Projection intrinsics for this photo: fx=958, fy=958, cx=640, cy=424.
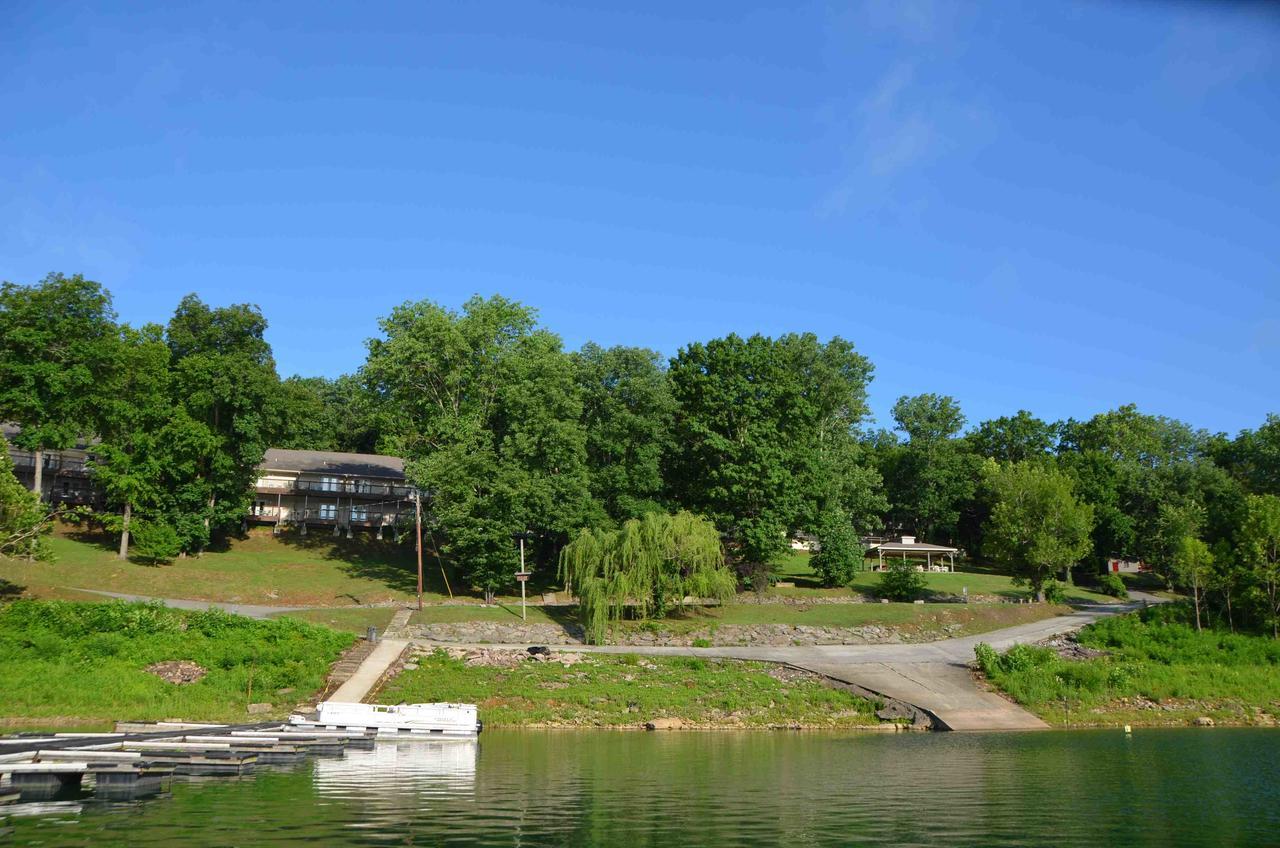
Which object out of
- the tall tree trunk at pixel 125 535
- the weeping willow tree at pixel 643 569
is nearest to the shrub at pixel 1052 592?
the weeping willow tree at pixel 643 569

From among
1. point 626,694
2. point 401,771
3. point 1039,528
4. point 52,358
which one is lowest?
point 401,771

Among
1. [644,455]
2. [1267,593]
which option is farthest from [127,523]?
[1267,593]

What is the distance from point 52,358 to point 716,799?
53.6 metres

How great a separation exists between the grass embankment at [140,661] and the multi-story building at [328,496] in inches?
1316

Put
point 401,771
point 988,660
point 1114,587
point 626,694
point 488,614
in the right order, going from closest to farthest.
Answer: point 401,771, point 626,694, point 988,660, point 488,614, point 1114,587

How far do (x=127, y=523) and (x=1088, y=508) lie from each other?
5939cm

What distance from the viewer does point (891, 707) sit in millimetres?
36781

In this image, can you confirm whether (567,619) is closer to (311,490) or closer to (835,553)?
(835,553)

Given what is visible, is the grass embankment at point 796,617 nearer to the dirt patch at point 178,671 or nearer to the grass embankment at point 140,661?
the grass embankment at point 140,661

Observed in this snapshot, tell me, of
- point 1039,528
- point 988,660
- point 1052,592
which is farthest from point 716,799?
point 1052,592

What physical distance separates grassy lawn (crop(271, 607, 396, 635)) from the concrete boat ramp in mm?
15517

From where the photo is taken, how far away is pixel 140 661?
119 ft

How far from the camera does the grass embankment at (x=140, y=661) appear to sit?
107ft

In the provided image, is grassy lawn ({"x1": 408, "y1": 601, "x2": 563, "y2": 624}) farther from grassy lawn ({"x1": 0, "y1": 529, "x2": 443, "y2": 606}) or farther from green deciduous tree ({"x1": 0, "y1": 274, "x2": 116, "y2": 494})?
green deciduous tree ({"x1": 0, "y1": 274, "x2": 116, "y2": 494})
